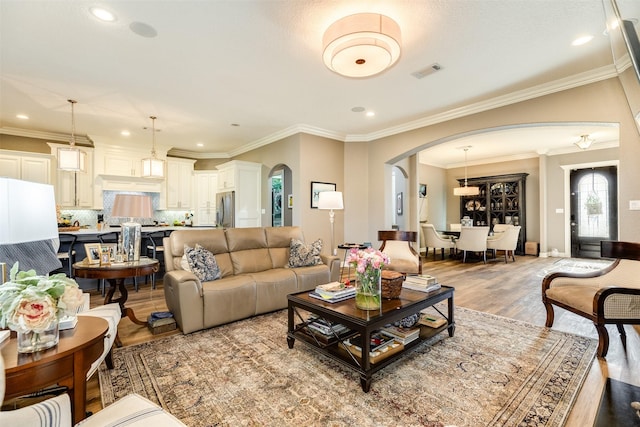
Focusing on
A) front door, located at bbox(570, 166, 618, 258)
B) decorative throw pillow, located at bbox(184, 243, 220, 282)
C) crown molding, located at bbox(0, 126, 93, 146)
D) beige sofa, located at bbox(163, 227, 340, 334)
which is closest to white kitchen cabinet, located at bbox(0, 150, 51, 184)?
crown molding, located at bbox(0, 126, 93, 146)

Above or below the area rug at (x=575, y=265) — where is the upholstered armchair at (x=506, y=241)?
above

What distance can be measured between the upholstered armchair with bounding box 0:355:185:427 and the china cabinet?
9.39 m

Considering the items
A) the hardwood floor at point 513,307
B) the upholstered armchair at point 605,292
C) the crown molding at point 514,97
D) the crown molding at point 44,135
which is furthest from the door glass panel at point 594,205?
the crown molding at point 44,135

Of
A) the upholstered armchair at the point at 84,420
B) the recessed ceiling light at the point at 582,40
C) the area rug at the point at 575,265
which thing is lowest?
the area rug at the point at 575,265

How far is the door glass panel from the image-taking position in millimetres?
7207

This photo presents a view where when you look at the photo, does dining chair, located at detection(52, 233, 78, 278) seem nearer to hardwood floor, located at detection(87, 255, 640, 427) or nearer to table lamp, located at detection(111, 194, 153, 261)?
hardwood floor, located at detection(87, 255, 640, 427)

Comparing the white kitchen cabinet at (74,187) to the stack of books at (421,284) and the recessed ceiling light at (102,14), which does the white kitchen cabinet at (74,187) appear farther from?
the stack of books at (421,284)

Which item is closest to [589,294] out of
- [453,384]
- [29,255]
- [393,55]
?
[453,384]

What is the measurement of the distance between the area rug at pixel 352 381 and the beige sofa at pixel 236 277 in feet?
0.92

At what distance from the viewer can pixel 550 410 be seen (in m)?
1.73

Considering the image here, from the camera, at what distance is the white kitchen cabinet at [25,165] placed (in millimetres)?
5309

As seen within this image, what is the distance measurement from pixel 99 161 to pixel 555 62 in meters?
7.89

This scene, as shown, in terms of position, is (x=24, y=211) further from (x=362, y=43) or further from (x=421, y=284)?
(x=421, y=284)

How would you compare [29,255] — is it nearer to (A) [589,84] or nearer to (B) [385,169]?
(B) [385,169]
